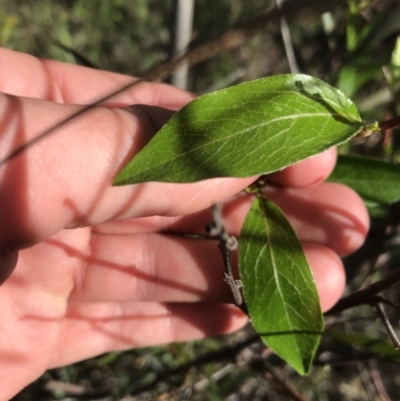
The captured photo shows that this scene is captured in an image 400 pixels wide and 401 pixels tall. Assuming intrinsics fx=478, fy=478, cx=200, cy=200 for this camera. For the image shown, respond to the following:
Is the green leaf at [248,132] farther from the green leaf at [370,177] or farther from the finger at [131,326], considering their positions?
the finger at [131,326]

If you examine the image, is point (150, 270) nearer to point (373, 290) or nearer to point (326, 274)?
point (326, 274)

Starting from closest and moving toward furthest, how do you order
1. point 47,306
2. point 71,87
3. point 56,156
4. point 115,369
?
1. point 56,156
2. point 71,87
3. point 47,306
4. point 115,369

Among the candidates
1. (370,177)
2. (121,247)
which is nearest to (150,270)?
(121,247)

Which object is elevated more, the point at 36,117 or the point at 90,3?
the point at 90,3

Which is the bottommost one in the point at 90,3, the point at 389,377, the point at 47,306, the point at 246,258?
the point at 389,377

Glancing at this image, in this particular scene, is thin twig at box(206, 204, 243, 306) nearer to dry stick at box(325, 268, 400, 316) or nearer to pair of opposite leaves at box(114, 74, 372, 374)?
dry stick at box(325, 268, 400, 316)

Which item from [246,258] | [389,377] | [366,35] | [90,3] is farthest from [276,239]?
[90,3]

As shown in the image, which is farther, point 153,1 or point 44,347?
point 153,1

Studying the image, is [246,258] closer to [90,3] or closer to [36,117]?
[36,117]
